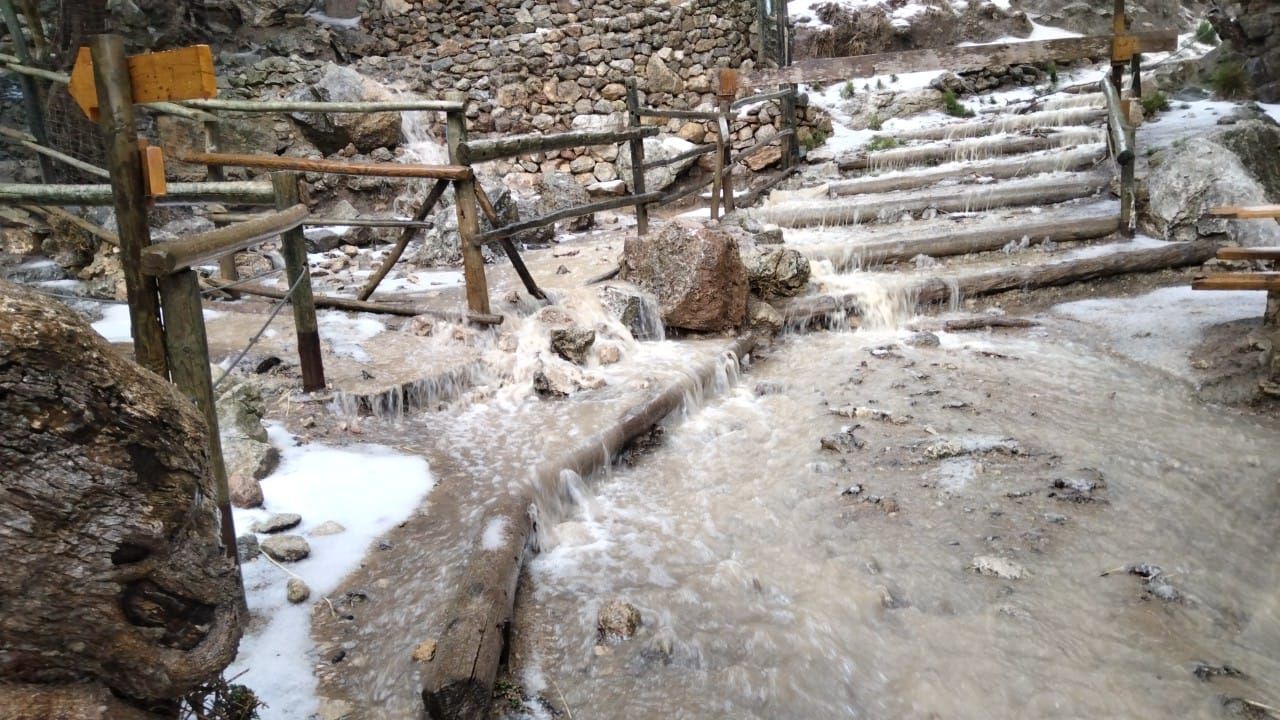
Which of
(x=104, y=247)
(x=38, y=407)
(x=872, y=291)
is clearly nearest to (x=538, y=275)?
(x=872, y=291)

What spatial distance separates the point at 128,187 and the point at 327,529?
1.33 meters

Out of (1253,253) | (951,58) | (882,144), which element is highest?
(951,58)

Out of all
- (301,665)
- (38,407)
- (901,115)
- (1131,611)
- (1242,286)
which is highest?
(901,115)

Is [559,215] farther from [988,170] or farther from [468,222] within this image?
[988,170]

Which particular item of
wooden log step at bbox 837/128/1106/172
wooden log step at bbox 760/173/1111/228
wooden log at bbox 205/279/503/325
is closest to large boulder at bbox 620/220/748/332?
wooden log at bbox 205/279/503/325

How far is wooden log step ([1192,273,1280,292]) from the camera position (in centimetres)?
408

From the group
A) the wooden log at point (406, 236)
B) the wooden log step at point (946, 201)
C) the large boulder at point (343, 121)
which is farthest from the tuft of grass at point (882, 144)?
the wooden log at point (406, 236)

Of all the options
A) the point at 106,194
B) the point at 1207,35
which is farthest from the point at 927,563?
the point at 1207,35

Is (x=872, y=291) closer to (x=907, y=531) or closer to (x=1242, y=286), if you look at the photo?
(x=1242, y=286)

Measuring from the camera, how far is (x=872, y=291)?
19.8 feet

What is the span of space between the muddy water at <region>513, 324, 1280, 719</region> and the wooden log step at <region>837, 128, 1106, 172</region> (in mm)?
4942

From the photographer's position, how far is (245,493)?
2.90 metres

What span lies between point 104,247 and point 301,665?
5.63 meters

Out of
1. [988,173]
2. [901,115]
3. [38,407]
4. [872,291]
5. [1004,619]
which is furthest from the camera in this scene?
[901,115]
